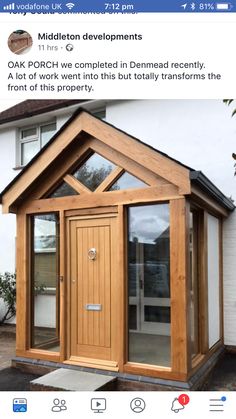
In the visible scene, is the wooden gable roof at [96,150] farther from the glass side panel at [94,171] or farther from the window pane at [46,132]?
the window pane at [46,132]

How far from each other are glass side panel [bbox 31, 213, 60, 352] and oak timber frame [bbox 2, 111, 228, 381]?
4.0 inches

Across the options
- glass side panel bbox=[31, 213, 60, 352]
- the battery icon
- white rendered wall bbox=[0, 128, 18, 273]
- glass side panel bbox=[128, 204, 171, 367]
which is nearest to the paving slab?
glass side panel bbox=[128, 204, 171, 367]

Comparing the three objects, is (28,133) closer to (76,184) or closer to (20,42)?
(76,184)

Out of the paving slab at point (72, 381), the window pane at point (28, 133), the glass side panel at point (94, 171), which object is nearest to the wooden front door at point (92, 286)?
the paving slab at point (72, 381)

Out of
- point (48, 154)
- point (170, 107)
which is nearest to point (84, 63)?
point (48, 154)

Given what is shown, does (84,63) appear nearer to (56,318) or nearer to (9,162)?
(56,318)

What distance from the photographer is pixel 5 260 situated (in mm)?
8305

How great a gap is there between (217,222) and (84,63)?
4155 mm

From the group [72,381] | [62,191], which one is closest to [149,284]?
[72,381]

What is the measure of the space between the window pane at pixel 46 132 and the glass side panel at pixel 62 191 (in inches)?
134

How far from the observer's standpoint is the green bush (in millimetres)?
7574

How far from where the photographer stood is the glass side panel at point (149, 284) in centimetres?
413

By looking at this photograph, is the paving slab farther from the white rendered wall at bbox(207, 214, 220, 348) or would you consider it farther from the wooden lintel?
the wooden lintel

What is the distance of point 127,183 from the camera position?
175 inches
